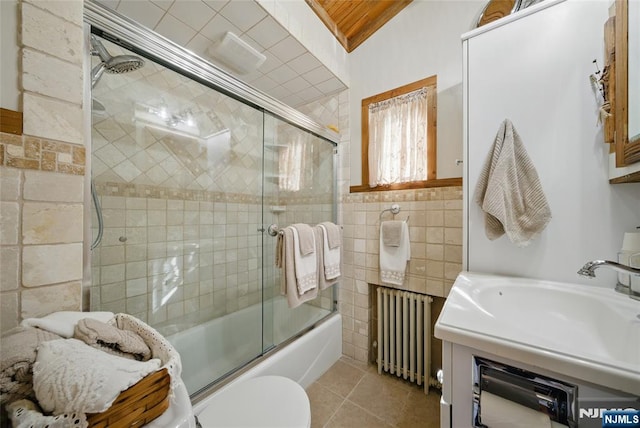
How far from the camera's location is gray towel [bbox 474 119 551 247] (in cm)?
94

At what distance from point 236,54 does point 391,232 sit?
1.50m

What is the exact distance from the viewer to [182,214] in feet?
4.83

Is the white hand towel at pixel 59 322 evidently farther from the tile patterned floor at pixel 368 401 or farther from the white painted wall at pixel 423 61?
the white painted wall at pixel 423 61

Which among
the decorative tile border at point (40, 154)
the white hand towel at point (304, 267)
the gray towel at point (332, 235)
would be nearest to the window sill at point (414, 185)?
the gray towel at point (332, 235)

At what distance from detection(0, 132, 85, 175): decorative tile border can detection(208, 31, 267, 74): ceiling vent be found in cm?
112

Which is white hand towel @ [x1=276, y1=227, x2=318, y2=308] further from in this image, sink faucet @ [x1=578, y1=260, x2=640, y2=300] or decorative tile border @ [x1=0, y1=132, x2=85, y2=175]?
sink faucet @ [x1=578, y1=260, x2=640, y2=300]

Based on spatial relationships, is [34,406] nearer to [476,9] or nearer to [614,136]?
[614,136]

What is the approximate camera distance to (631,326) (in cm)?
63

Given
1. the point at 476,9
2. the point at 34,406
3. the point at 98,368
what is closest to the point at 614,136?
the point at 476,9

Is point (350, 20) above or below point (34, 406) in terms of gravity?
above

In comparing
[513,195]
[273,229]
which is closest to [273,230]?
[273,229]

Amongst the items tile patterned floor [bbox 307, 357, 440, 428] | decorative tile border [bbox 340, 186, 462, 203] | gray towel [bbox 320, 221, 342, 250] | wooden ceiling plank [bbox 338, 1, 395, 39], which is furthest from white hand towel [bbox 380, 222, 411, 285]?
wooden ceiling plank [bbox 338, 1, 395, 39]

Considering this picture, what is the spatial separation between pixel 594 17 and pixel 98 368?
183cm

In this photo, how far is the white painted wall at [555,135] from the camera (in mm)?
878
